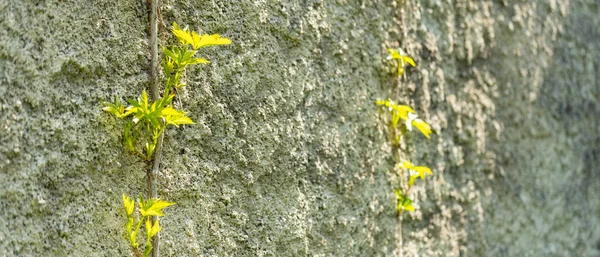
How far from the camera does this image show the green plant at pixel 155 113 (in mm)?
914

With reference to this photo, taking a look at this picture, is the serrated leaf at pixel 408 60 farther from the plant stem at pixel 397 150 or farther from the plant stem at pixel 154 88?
the plant stem at pixel 154 88

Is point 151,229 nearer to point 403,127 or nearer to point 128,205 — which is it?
point 128,205

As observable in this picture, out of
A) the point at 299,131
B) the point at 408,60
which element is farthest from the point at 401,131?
the point at 299,131

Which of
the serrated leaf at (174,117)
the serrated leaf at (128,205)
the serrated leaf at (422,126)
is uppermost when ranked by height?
the serrated leaf at (422,126)

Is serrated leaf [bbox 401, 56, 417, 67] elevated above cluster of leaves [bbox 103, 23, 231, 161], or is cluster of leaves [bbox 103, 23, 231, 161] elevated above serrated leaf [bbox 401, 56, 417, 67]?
serrated leaf [bbox 401, 56, 417, 67]

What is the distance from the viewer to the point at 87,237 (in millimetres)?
902

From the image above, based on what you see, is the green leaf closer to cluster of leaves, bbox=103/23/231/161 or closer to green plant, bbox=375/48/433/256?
cluster of leaves, bbox=103/23/231/161

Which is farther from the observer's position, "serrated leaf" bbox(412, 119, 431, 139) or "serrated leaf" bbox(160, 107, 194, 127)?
"serrated leaf" bbox(412, 119, 431, 139)

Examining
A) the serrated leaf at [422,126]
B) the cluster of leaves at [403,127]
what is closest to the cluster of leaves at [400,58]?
the cluster of leaves at [403,127]

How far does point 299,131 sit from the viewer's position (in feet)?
3.64

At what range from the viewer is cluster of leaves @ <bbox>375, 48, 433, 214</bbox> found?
1238mm

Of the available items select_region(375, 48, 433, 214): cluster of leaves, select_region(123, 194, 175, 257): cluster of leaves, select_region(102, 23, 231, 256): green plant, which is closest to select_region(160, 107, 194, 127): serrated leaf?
select_region(102, 23, 231, 256): green plant

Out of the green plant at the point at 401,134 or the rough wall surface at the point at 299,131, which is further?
the green plant at the point at 401,134

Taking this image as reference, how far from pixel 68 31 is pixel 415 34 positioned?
0.73 meters
